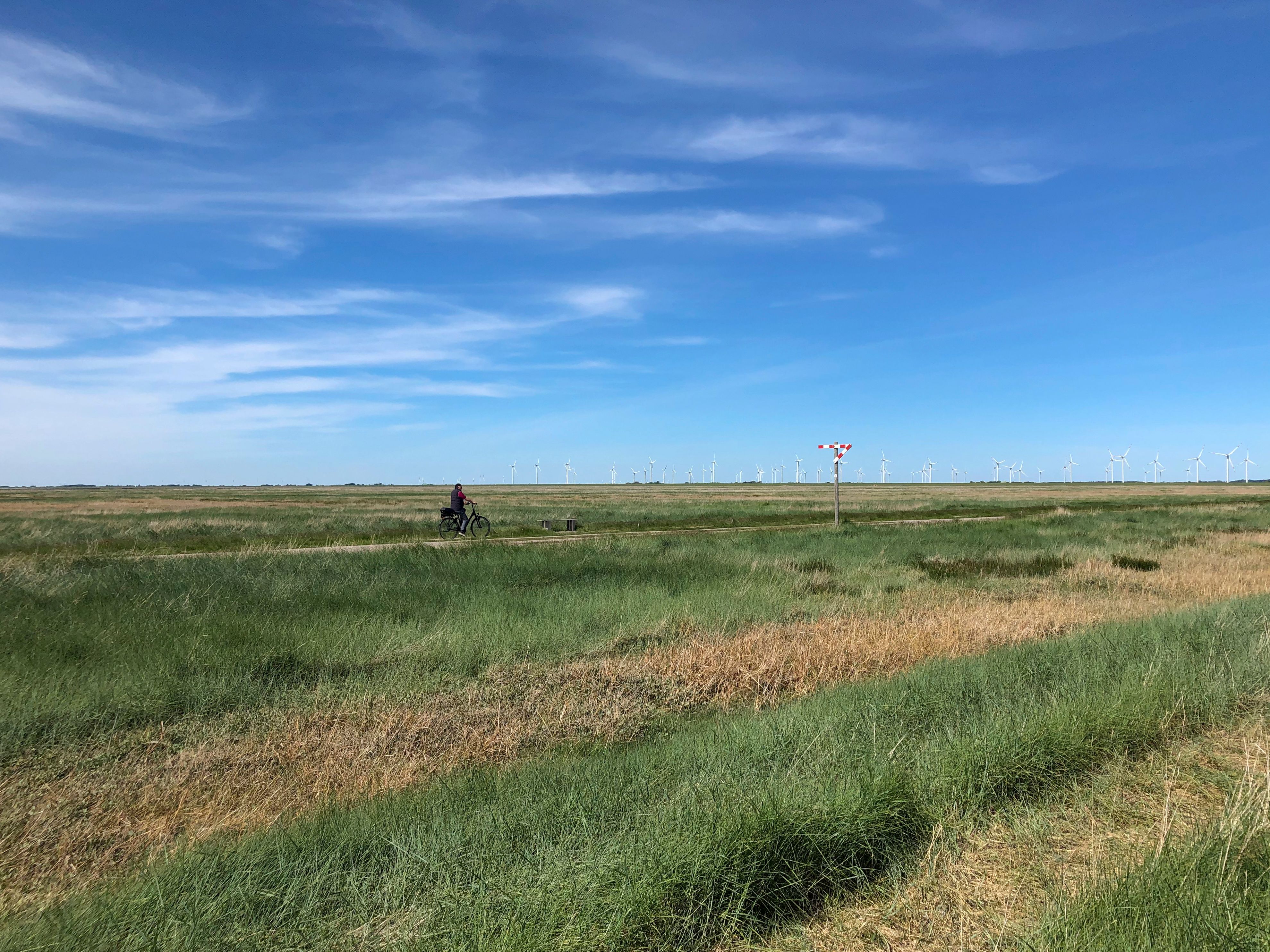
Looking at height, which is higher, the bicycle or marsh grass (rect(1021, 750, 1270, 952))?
the bicycle

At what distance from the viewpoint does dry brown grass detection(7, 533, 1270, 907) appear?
276 inches

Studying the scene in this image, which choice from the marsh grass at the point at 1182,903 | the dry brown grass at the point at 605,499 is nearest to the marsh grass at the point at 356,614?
the marsh grass at the point at 1182,903

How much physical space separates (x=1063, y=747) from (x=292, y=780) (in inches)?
289

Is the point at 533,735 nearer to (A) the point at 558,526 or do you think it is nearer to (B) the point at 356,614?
(B) the point at 356,614

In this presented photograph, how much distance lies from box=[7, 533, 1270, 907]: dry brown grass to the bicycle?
67.6ft

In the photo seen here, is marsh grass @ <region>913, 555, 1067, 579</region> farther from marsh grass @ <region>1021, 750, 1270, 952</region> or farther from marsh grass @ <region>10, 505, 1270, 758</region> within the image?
marsh grass @ <region>1021, 750, 1270, 952</region>

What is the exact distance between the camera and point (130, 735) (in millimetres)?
9086

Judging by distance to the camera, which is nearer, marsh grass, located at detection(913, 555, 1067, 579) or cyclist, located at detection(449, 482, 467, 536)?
marsh grass, located at detection(913, 555, 1067, 579)

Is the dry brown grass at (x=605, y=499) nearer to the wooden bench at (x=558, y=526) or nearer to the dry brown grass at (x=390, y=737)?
the wooden bench at (x=558, y=526)

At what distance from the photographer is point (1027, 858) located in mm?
5121

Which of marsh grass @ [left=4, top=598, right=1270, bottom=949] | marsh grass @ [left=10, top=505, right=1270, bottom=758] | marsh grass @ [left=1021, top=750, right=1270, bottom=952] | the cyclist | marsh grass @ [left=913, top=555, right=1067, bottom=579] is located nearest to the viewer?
marsh grass @ [left=1021, top=750, right=1270, bottom=952]

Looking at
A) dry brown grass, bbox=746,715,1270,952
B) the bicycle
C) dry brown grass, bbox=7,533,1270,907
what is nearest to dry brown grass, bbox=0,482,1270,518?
the bicycle

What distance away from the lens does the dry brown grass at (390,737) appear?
7020mm

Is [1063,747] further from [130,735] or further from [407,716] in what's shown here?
[130,735]
